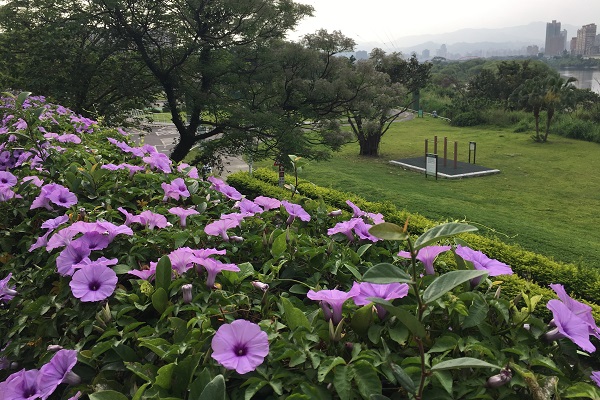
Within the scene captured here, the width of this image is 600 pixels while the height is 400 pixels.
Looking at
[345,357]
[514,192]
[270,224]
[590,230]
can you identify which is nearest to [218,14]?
[270,224]

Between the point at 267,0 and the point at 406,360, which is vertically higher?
the point at 267,0

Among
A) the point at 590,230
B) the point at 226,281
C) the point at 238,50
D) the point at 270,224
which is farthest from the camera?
the point at 590,230

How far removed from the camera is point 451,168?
13414 millimetres

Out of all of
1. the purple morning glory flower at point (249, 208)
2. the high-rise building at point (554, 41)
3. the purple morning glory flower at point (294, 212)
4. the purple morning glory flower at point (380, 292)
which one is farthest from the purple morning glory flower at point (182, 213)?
the high-rise building at point (554, 41)

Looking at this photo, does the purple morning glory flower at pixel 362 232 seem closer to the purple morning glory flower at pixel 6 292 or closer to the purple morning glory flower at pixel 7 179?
the purple morning glory flower at pixel 6 292

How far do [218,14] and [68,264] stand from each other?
6.03m

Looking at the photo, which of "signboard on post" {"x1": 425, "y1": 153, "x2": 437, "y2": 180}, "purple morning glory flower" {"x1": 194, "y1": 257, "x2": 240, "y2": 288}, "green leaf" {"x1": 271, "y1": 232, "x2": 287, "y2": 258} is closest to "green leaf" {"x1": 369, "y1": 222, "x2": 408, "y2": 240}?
"purple morning glory flower" {"x1": 194, "y1": 257, "x2": 240, "y2": 288}

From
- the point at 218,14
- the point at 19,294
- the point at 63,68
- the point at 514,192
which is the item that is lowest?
the point at 514,192

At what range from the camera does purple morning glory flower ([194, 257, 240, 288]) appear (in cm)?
91

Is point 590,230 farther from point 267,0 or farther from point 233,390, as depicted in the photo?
point 233,390

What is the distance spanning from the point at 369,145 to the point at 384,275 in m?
15.8

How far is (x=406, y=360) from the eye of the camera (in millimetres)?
706

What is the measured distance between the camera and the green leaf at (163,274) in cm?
Answer: 95

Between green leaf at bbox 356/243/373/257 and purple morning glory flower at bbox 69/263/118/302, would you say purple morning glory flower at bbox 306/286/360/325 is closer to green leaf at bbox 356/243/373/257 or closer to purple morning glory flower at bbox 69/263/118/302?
green leaf at bbox 356/243/373/257
